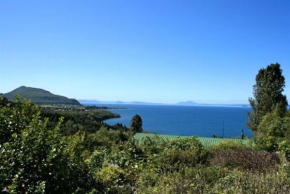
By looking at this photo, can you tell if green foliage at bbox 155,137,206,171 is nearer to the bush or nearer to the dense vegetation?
the dense vegetation

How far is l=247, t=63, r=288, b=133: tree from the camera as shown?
20.6 meters

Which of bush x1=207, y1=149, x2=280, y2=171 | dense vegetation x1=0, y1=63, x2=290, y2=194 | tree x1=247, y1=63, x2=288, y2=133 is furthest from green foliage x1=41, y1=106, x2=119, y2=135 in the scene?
tree x1=247, y1=63, x2=288, y2=133

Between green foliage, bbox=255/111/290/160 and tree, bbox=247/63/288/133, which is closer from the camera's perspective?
green foliage, bbox=255/111/290/160

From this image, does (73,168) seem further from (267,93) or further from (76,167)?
(267,93)

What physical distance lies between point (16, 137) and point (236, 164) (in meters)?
5.82

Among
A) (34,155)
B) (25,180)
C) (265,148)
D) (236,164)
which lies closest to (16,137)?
(34,155)

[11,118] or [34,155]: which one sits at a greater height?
[11,118]

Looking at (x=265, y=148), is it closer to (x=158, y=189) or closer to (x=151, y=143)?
(x=151, y=143)

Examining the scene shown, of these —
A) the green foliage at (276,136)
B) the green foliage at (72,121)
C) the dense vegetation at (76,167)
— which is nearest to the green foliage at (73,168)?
the dense vegetation at (76,167)

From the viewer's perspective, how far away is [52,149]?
326 centimetres

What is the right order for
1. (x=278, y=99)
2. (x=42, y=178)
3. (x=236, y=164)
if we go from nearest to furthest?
(x=42, y=178) < (x=236, y=164) < (x=278, y=99)

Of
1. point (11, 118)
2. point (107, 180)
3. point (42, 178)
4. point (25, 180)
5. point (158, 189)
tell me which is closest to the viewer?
point (25, 180)

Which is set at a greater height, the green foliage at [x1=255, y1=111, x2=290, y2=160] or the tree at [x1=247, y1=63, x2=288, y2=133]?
the tree at [x1=247, y1=63, x2=288, y2=133]

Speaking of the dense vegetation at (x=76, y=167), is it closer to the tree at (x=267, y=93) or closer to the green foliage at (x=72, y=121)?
the green foliage at (x=72, y=121)
